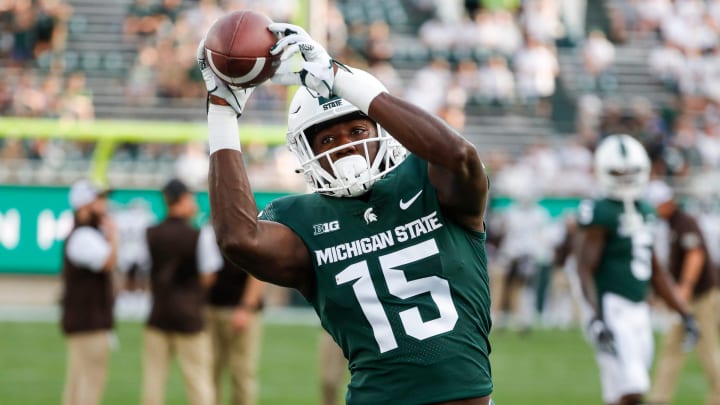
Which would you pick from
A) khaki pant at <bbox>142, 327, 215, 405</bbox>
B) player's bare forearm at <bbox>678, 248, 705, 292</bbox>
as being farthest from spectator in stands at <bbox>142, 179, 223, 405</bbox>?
player's bare forearm at <bbox>678, 248, 705, 292</bbox>

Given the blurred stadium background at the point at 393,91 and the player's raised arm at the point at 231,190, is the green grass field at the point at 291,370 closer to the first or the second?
Result: the blurred stadium background at the point at 393,91

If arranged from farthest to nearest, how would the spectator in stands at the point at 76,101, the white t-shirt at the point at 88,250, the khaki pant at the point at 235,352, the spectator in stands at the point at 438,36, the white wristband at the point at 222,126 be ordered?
the spectator in stands at the point at 438,36 → the spectator in stands at the point at 76,101 → the khaki pant at the point at 235,352 → the white t-shirt at the point at 88,250 → the white wristband at the point at 222,126

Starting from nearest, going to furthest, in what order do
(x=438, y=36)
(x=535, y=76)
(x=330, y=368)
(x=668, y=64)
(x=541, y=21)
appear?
(x=330, y=368), (x=535, y=76), (x=438, y=36), (x=541, y=21), (x=668, y=64)

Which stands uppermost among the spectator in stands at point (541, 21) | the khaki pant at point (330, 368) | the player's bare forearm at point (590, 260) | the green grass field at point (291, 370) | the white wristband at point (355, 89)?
the spectator in stands at point (541, 21)

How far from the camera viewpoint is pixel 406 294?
10.7 ft

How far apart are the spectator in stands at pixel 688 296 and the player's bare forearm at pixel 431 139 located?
6.25m

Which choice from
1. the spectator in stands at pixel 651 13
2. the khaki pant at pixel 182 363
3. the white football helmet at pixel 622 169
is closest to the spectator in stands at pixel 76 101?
the khaki pant at pixel 182 363

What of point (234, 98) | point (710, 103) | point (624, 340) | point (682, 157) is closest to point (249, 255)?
point (234, 98)

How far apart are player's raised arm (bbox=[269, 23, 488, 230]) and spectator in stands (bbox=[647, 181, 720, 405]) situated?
6294 millimetres

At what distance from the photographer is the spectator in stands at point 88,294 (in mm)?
7496

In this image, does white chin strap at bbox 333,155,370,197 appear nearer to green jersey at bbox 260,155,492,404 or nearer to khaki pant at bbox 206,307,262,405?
green jersey at bbox 260,155,492,404

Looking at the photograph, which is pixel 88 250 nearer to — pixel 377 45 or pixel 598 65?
pixel 377 45

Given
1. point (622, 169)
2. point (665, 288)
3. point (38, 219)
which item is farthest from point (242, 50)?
point (38, 219)

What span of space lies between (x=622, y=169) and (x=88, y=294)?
11.7 ft
